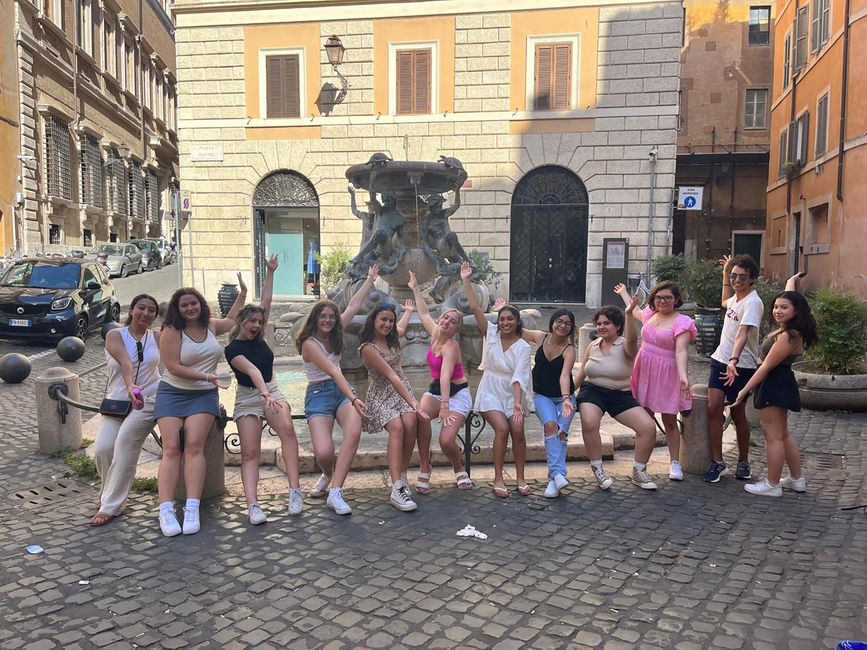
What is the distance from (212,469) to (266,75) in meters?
18.3

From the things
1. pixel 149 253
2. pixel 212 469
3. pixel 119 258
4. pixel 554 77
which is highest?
pixel 554 77

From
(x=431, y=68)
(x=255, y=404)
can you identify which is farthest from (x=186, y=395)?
(x=431, y=68)

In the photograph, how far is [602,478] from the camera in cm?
539

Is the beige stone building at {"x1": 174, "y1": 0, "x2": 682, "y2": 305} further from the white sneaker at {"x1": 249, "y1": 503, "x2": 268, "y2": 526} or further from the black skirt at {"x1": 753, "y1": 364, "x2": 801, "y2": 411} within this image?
the white sneaker at {"x1": 249, "y1": 503, "x2": 268, "y2": 526}

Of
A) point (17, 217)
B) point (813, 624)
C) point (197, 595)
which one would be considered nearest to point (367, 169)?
point (197, 595)

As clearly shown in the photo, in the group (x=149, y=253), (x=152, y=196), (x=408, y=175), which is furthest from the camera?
(x=152, y=196)

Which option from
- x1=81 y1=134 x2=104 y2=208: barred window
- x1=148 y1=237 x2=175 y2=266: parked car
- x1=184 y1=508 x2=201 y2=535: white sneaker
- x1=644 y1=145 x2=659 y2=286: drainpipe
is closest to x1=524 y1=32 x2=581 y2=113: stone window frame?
x1=644 y1=145 x2=659 y2=286: drainpipe

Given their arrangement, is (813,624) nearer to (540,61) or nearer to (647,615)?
(647,615)

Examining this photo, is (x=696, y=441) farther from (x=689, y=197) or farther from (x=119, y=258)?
(x=119, y=258)

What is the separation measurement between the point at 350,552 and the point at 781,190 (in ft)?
80.8

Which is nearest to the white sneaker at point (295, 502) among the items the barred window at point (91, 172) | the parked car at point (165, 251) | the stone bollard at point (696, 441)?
the stone bollard at point (696, 441)

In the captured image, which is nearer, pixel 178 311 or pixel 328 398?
pixel 178 311

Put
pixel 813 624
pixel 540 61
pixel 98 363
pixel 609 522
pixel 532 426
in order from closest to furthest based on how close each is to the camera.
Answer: pixel 813 624, pixel 609 522, pixel 532 426, pixel 98 363, pixel 540 61

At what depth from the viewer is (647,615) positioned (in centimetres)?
352
